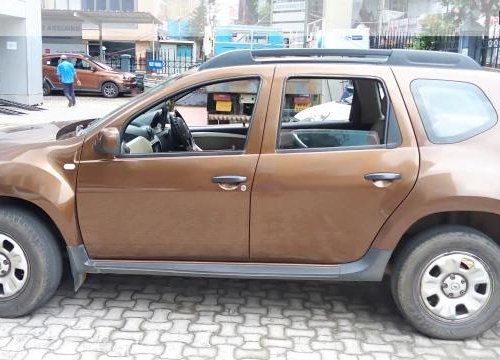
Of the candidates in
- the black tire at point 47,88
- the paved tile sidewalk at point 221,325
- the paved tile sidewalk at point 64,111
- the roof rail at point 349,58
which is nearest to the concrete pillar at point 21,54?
the paved tile sidewalk at point 64,111

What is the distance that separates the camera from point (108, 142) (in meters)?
3.49

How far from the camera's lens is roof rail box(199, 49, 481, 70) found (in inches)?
144

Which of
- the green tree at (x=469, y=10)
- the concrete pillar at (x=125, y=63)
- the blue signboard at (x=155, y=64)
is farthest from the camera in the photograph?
the concrete pillar at (x=125, y=63)

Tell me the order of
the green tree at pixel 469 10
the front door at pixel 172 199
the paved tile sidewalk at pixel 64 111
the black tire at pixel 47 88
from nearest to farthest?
the front door at pixel 172 199, the paved tile sidewalk at pixel 64 111, the green tree at pixel 469 10, the black tire at pixel 47 88

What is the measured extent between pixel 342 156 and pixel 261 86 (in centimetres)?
66

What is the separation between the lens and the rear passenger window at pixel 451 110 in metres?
3.49

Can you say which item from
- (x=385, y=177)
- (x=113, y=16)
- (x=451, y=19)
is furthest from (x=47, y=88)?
(x=385, y=177)

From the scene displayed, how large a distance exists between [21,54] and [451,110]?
1609cm

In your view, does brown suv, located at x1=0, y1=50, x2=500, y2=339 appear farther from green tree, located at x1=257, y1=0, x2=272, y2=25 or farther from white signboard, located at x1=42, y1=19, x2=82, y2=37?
white signboard, located at x1=42, y1=19, x2=82, y2=37

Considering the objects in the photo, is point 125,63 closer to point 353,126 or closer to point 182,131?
point 182,131

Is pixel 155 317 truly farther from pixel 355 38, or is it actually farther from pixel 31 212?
→ pixel 355 38

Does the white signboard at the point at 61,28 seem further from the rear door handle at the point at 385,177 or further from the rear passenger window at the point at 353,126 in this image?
the rear door handle at the point at 385,177

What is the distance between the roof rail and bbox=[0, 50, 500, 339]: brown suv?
0.4 inches

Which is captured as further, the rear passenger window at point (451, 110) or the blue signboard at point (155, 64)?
the blue signboard at point (155, 64)
